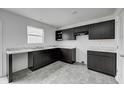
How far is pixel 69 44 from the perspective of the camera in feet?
13.5

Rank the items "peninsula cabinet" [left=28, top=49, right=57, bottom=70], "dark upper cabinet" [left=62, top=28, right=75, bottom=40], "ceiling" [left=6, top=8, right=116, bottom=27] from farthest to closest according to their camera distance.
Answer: "dark upper cabinet" [left=62, top=28, right=75, bottom=40] → "peninsula cabinet" [left=28, top=49, right=57, bottom=70] → "ceiling" [left=6, top=8, right=116, bottom=27]

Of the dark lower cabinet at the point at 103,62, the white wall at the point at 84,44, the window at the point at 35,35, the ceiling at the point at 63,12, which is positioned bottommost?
the dark lower cabinet at the point at 103,62

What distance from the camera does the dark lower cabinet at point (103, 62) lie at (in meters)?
2.13

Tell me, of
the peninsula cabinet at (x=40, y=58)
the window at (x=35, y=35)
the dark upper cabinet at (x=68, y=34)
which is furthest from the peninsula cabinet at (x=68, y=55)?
the window at (x=35, y=35)

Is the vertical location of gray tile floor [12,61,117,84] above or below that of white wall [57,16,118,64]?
below

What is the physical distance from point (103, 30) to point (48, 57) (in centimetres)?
299

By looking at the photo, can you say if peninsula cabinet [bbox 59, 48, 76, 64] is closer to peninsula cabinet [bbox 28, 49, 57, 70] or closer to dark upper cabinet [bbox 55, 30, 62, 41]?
peninsula cabinet [bbox 28, 49, 57, 70]

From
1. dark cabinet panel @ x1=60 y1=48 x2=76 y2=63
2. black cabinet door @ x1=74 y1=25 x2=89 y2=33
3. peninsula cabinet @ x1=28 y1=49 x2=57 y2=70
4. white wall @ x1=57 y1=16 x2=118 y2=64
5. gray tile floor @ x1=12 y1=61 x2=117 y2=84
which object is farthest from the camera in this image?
dark cabinet panel @ x1=60 y1=48 x2=76 y2=63

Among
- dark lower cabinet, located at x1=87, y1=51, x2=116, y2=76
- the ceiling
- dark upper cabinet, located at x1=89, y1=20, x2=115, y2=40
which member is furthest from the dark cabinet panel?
the ceiling

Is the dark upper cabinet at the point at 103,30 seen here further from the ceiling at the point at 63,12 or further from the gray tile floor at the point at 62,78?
the gray tile floor at the point at 62,78

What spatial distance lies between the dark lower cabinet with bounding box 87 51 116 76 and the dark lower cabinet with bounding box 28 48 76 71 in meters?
1.11

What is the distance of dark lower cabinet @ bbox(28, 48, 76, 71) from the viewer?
267 centimetres

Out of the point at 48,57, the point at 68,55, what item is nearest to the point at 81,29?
the point at 68,55

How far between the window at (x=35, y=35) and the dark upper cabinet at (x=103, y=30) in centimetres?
283
